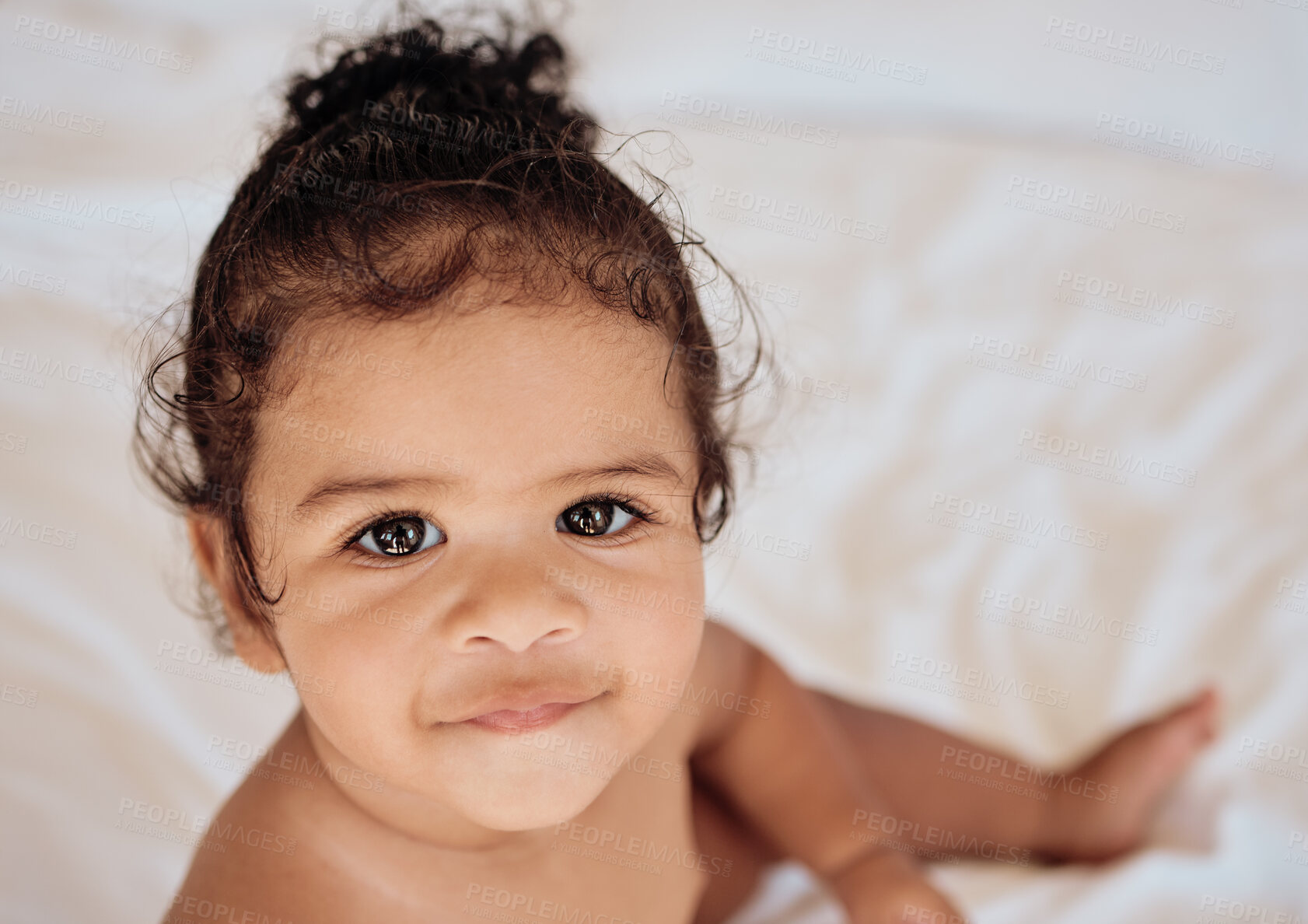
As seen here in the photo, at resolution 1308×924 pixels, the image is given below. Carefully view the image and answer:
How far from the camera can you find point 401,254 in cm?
71

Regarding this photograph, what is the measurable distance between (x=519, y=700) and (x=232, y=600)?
0.27 m

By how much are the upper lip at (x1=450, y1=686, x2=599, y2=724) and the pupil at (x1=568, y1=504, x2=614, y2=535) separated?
0.35ft

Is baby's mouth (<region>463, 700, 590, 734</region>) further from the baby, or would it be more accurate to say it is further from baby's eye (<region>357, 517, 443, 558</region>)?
baby's eye (<region>357, 517, 443, 558</region>)

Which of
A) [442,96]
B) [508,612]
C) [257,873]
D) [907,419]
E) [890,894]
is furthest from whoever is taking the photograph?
[907,419]

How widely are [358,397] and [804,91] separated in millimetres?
1082

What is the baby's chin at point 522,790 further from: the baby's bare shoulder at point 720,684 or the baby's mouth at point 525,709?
the baby's bare shoulder at point 720,684

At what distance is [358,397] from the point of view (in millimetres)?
699

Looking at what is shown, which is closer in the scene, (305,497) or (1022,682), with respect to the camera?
(305,497)

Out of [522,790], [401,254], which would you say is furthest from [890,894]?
[401,254]

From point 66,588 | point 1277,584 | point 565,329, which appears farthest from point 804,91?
point 66,588

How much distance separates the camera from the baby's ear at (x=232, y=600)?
83 cm

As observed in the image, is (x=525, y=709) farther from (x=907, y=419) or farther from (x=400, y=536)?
(x=907, y=419)

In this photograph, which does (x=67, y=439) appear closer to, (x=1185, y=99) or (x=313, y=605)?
(x=313, y=605)

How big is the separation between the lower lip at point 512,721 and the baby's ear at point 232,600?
183 millimetres
